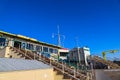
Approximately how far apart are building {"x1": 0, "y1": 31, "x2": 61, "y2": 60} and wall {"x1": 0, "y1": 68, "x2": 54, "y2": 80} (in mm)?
9242

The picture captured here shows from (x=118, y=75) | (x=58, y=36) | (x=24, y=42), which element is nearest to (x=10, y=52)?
(x=24, y=42)

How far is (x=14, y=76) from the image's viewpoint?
998cm

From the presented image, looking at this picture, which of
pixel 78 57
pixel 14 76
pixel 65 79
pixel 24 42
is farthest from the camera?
pixel 78 57

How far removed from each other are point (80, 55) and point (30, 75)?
3426cm

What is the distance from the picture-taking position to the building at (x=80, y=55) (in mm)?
42756

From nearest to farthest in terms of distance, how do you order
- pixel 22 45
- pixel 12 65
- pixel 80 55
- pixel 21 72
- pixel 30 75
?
pixel 21 72
pixel 12 65
pixel 30 75
pixel 22 45
pixel 80 55

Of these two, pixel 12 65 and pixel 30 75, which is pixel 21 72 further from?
pixel 12 65

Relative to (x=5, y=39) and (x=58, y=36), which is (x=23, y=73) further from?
(x=58, y=36)

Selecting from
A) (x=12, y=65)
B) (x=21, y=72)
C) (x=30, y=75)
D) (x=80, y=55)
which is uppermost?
(x=80, y=55)

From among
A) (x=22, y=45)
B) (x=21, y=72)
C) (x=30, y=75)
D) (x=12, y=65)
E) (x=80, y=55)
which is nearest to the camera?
(x=21, y=72)

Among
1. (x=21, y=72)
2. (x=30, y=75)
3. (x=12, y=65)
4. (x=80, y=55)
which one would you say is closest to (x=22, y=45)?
(x=12, y=65)

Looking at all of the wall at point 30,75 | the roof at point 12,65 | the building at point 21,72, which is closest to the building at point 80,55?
the wall at point 30,75

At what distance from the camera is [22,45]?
28250 mm

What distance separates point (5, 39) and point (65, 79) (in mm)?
16367
